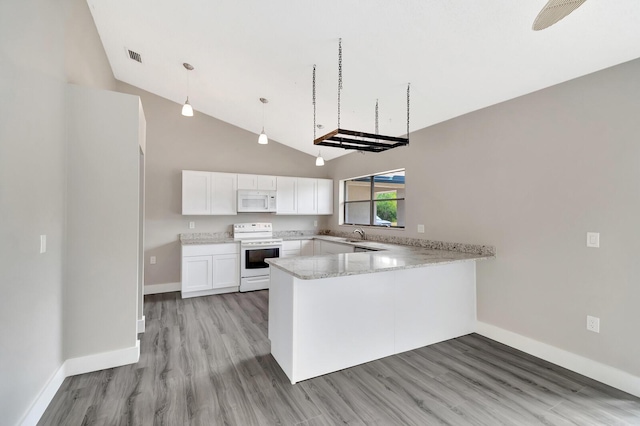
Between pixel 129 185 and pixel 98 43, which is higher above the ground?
pixel 98 43

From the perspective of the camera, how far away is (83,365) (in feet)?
7.88

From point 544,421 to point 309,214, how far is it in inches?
184

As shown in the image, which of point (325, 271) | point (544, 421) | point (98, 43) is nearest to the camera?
point (544, 421)

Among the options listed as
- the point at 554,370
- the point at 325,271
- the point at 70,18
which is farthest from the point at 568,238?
the point at 70,18

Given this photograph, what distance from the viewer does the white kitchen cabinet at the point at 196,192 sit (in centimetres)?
474

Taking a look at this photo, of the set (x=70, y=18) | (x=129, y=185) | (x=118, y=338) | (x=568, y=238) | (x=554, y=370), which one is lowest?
(x=554, y=370)

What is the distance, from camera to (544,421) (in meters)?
1.87

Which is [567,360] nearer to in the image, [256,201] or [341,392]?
[341,392]

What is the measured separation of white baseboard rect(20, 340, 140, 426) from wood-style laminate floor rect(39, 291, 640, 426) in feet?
0.19

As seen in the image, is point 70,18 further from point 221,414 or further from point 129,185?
point 221,414

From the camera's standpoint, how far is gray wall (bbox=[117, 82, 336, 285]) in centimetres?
478

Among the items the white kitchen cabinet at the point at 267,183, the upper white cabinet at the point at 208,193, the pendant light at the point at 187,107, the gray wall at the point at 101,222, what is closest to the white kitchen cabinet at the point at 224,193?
the upper white cabinet at the point at 208,193

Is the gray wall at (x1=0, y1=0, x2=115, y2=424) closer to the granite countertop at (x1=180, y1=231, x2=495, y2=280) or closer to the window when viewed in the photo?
the granite countertop at (x1=180, y1=231, x2=495, y2=280)

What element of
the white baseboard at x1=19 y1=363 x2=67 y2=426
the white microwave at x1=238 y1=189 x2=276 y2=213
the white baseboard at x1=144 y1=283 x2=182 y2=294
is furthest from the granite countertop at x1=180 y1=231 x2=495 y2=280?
the white baseboard at x1=144 y1=283 x2=182 y2=294
